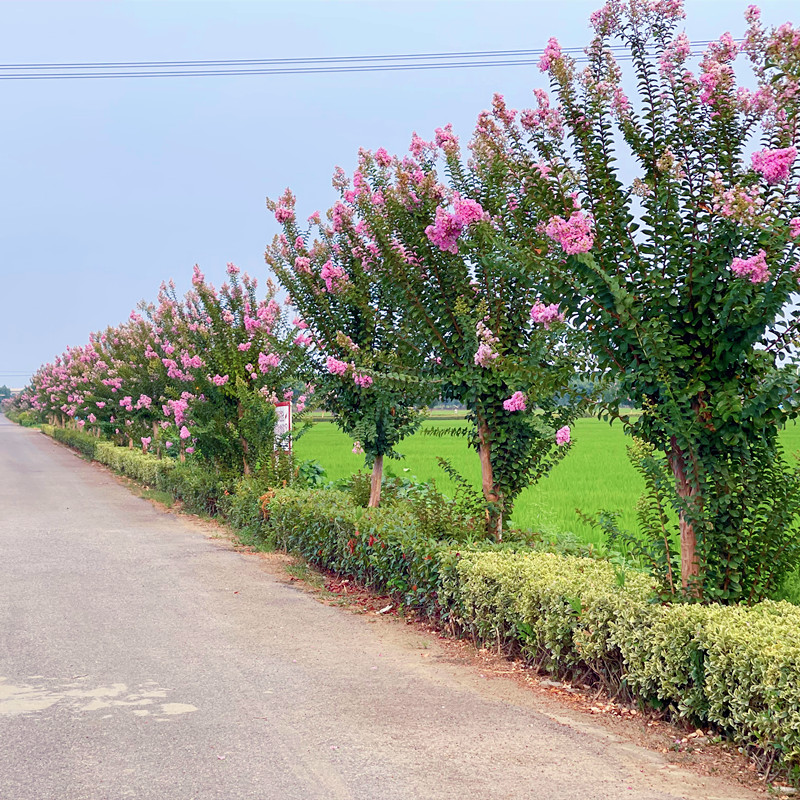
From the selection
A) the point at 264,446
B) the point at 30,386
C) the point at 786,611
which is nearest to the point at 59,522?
the point at 264,446

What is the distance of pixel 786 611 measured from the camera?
5203mm

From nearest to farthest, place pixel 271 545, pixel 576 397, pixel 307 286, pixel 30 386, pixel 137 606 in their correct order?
pixel 576 397 → pixel 137 606 → pixel 307 286 → pixel 271 545 → pixel 30 386

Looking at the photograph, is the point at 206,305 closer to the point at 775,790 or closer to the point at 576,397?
the point at 576,397

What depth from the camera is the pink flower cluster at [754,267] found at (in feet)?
16.3

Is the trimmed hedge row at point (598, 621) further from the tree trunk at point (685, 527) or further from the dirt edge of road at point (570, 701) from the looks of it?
the tree trunk at point (685, 527)

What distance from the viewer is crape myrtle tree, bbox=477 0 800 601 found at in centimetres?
529

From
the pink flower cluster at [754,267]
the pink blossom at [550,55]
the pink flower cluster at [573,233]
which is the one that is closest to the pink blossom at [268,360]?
the pink blossom at [550,55]

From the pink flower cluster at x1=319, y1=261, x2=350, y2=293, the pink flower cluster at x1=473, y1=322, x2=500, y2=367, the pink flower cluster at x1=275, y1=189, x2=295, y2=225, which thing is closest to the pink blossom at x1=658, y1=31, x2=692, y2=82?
the pink flower cluster at x1=473, y1=322, x2=500, y2=367

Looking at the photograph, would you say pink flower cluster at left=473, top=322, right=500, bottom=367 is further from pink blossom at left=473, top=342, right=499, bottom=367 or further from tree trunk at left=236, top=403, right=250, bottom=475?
tree trunk at left=236, top=403, right=250, bottom=475

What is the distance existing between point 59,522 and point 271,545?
510 centimetres

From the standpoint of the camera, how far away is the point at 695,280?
541cm

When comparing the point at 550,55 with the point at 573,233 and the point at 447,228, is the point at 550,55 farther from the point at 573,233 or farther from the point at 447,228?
the point at 447,228

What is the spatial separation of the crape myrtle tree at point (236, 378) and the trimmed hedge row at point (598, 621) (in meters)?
4.52

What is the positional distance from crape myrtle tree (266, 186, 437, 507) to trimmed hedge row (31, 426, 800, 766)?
1.32 meters
